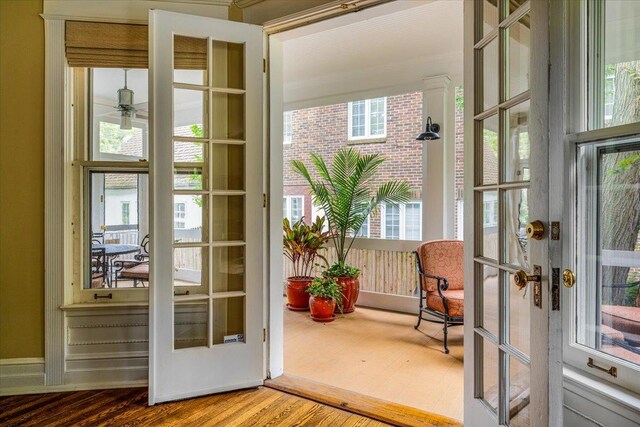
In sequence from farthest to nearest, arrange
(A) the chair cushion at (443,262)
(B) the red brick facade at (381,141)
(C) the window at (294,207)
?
(C) the window at (294,207)
(B) the red brick facade at (381,141)
(A) the chair cushion at (443,262)

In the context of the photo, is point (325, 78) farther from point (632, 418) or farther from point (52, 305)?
point (632, 418)

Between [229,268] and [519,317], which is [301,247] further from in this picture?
[519,317]

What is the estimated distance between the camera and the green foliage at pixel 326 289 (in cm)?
402

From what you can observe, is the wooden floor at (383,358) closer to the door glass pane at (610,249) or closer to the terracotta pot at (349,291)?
the terracotta pot at (349,291)

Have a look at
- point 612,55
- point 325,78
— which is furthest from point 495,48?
point 325,78

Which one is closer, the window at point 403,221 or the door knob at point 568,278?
the door knob at point 568,278

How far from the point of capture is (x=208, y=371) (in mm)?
2289

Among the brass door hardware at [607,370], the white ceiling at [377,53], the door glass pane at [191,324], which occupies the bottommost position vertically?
the door glass pane at [191,324]

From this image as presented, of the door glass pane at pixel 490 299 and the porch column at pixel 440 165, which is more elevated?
the porch column at pixel 440 165

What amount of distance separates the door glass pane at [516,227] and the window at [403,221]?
3.43m

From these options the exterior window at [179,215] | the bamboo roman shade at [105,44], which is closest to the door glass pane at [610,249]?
the exterior window at [179,215]

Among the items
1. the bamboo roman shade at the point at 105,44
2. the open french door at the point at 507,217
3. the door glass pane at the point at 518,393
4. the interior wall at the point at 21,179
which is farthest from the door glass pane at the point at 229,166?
the door glass pane at the point at 518,393

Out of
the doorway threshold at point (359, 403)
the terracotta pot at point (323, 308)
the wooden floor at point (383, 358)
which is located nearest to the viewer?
the doorway threshold at point (359, 403)

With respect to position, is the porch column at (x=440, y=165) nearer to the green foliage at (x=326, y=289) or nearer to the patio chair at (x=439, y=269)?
the patio chair at (x=439, y=269)
